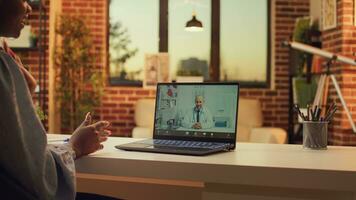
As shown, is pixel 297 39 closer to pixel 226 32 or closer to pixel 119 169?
pixel 226 32

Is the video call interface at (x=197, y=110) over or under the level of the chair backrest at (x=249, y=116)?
over

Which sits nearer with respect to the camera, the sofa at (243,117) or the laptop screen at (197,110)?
the laptop screen at (197,110)

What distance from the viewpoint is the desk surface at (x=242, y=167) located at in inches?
47.5

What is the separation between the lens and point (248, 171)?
125cm

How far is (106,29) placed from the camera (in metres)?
5.98

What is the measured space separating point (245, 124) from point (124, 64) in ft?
5.73

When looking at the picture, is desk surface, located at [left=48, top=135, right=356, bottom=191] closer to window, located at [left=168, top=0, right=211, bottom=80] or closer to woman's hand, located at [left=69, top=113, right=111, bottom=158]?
woman's hand, located at [left=69, top=113, right=111, bottom=158]

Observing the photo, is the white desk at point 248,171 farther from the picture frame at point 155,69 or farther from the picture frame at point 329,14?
the picture frame at point 155,69

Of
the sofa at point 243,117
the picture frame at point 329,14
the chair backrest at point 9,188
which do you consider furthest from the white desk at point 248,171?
the sofa at point 243,117

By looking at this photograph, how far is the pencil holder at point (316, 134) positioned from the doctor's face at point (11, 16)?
3.39 feet

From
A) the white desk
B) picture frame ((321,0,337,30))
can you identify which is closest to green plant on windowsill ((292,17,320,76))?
picture frame ((321,0,337,30))

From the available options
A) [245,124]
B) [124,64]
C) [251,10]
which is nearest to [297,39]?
[251,10]

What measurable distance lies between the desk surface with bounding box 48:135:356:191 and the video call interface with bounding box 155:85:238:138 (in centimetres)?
16

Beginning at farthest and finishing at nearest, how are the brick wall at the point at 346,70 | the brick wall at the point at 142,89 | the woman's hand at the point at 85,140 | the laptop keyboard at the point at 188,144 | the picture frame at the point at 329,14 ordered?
the brick wall at the point at 142,89 → the picture frame at the point at 329,14 → the brick wall at the point at 346,70 → the laptop keyboard at the point at 188,144 → the woman's hand at the point at 85,140
